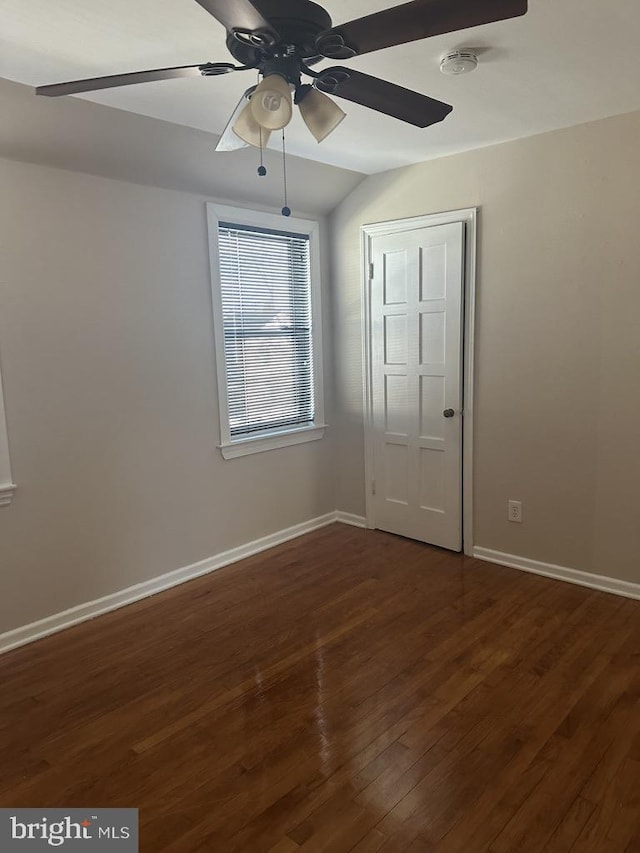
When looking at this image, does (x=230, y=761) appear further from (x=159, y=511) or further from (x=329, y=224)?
(x=329, y=224)

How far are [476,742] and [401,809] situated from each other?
41 centimetres

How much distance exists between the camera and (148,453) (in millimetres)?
3248

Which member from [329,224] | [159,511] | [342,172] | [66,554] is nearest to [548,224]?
[342,172]

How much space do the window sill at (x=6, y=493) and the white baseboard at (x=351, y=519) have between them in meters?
2.38

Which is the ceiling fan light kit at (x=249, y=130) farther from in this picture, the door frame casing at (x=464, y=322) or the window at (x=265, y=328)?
the door frame casing at (x=464, y=322)

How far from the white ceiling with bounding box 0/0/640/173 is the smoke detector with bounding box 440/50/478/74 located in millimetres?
39

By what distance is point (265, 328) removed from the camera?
3820mm

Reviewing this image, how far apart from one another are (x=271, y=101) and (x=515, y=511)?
2.70m

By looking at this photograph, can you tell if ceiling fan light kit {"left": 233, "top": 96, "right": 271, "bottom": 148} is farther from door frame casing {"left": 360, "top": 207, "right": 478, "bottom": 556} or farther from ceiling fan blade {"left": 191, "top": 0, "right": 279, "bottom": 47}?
door frame casing {"left": 360, "top": 207, "right": 478, "bottom": 556}

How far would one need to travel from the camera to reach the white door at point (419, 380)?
11.6 ft

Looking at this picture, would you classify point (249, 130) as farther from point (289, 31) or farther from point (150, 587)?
point (150, 587)

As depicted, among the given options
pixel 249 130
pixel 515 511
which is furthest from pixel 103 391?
pixel 515 511

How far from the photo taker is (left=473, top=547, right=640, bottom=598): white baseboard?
3.07 meters

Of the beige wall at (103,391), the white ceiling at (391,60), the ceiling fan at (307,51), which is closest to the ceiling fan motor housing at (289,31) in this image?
the ceiling fan at (307,51)
